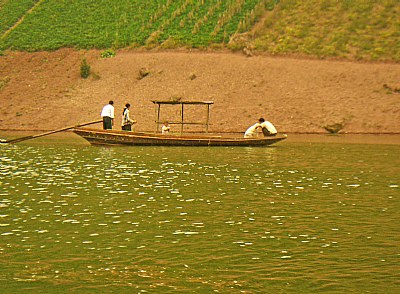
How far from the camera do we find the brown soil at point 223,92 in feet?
170

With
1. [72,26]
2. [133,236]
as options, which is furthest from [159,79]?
[133,236]

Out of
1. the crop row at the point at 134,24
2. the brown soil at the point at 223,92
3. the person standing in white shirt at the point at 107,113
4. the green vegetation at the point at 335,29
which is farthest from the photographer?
the crop row at the point at 134,24

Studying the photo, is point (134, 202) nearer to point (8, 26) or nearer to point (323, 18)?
point (323, 18)

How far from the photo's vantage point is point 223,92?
55.7 metres

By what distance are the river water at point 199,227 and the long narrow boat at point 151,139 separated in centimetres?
850

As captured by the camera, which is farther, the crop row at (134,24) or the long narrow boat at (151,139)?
the crop row at (134,24)

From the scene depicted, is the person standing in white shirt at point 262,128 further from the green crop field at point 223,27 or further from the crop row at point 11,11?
the crop row at point 11,11

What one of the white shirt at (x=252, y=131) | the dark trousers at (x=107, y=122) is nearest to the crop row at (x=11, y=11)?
the dark trousers at (x=107, y=122)

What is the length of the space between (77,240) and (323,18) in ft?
182

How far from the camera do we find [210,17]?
71.8 m

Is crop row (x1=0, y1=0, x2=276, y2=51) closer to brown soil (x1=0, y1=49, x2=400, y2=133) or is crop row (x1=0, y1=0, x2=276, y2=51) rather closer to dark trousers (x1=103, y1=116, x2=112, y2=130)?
brown soil (x1=0, y1=49, x2=400, y2=133)

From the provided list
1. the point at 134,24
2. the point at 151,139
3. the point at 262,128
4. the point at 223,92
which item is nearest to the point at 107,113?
the point at 151,139

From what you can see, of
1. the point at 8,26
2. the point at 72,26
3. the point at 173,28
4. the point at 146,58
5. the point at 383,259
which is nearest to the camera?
the point at 383,259

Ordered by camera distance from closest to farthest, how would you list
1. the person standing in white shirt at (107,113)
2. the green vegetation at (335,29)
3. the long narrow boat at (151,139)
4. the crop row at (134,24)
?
1. the long narrow boat at (151,139)
2. the person standing in white shirt at (107,113)
3. the green vegetation at (335,29)
4. the crop row at (134,24)
